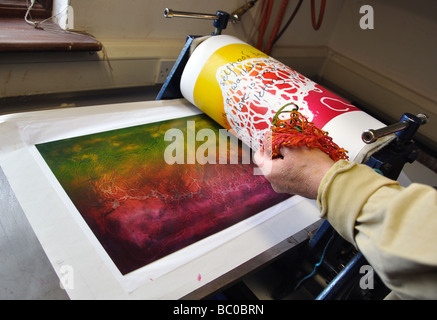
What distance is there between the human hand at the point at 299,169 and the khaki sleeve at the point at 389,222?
43 millimetres

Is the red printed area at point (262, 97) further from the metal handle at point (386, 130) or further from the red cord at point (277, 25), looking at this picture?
the red cord at point (277, 25)

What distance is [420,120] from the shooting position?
689 mm

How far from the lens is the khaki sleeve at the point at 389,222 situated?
0.39 meters

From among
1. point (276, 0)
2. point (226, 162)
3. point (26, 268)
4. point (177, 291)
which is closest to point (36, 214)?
point (26, 268)

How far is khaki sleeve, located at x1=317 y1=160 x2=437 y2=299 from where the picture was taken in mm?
385

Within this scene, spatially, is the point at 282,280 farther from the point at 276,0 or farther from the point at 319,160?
the point at 276,0

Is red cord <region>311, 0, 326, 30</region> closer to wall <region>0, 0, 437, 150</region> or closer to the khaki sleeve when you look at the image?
wall <region>0, 0, 437, 150</region>

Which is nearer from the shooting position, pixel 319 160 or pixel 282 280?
pixel 319 160

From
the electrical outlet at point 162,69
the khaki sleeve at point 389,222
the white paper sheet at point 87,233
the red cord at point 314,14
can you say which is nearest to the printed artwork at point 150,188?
the white paper sheet at point 87,233

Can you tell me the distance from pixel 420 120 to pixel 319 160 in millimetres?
294

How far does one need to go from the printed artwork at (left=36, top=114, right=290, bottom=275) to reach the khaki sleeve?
0.26m

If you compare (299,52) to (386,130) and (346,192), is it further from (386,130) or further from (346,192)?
(346,192)

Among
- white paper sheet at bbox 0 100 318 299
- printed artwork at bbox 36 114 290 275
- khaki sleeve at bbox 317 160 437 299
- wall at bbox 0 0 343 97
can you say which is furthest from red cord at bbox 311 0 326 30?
khaki sleeve at bbox 317 160 437 299

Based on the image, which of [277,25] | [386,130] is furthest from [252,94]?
[277,25]
